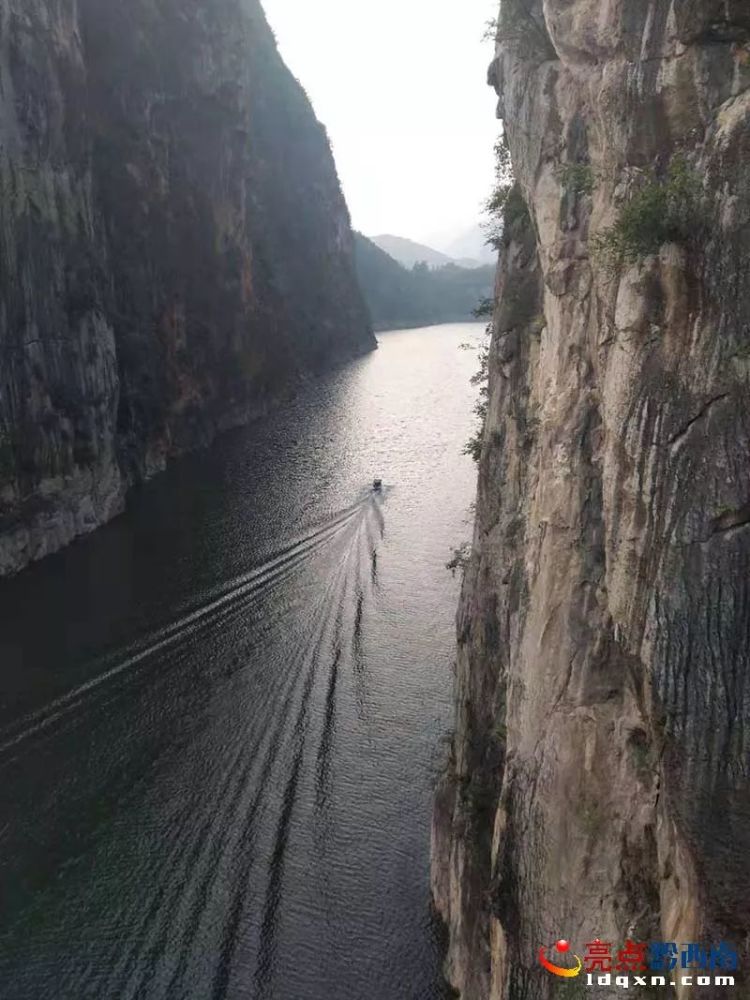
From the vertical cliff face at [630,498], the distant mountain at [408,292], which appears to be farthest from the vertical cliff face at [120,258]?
the distant mountain at [408,292]

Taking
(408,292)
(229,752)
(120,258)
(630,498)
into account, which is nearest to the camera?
(630,498)

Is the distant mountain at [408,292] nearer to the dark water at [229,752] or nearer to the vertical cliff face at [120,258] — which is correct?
the vertical cliff face at [120,258]

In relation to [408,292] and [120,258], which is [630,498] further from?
[408,292]

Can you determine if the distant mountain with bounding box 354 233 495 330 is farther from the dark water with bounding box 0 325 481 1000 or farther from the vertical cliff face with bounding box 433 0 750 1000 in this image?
Result: the vertical cliff face with bounding box 433 0 750 1000

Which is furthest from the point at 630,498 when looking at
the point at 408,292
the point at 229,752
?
the point at 408,292

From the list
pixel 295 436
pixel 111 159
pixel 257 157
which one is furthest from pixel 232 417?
pixel 257 157

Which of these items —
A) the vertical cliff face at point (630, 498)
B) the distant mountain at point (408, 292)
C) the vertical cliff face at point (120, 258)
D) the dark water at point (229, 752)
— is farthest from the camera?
the distant mountain at point (408, 292)
